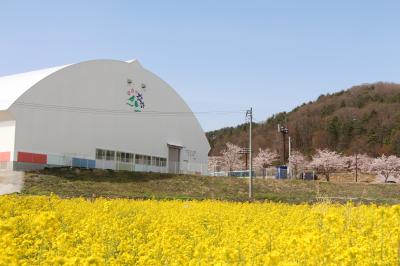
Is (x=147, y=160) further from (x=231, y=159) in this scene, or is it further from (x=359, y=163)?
(x=359, y=163)

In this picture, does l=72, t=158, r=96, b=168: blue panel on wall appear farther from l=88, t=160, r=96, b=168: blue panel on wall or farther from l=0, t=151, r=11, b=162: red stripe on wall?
l=0, t=151, r=11, b=162: red stripe on wall

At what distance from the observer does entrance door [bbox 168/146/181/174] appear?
42.8 m

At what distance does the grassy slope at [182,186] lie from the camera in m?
27.8

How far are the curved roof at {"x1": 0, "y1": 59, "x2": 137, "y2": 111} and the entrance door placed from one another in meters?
12.6

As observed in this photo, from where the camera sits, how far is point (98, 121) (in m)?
36.8

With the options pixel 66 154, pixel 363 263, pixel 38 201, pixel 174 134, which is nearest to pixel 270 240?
pixel 363 263

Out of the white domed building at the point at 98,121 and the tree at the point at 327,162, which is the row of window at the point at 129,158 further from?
the tree at the point at 327,162

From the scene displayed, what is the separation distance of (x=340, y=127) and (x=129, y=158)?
6450 centimetres

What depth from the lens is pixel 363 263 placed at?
13.3 feet

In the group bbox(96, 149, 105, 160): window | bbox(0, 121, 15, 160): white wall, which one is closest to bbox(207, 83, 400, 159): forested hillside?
bbox(96, 149, 105, 160): window

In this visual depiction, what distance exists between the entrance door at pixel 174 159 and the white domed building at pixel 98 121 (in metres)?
0.09

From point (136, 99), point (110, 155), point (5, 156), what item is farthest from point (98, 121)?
point (5, 156)

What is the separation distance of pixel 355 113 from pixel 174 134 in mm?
69228

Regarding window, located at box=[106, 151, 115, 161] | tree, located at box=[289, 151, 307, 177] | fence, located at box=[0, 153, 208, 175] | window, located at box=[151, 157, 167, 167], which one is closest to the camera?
fence, located at box=[0, 153, 208, 175]
